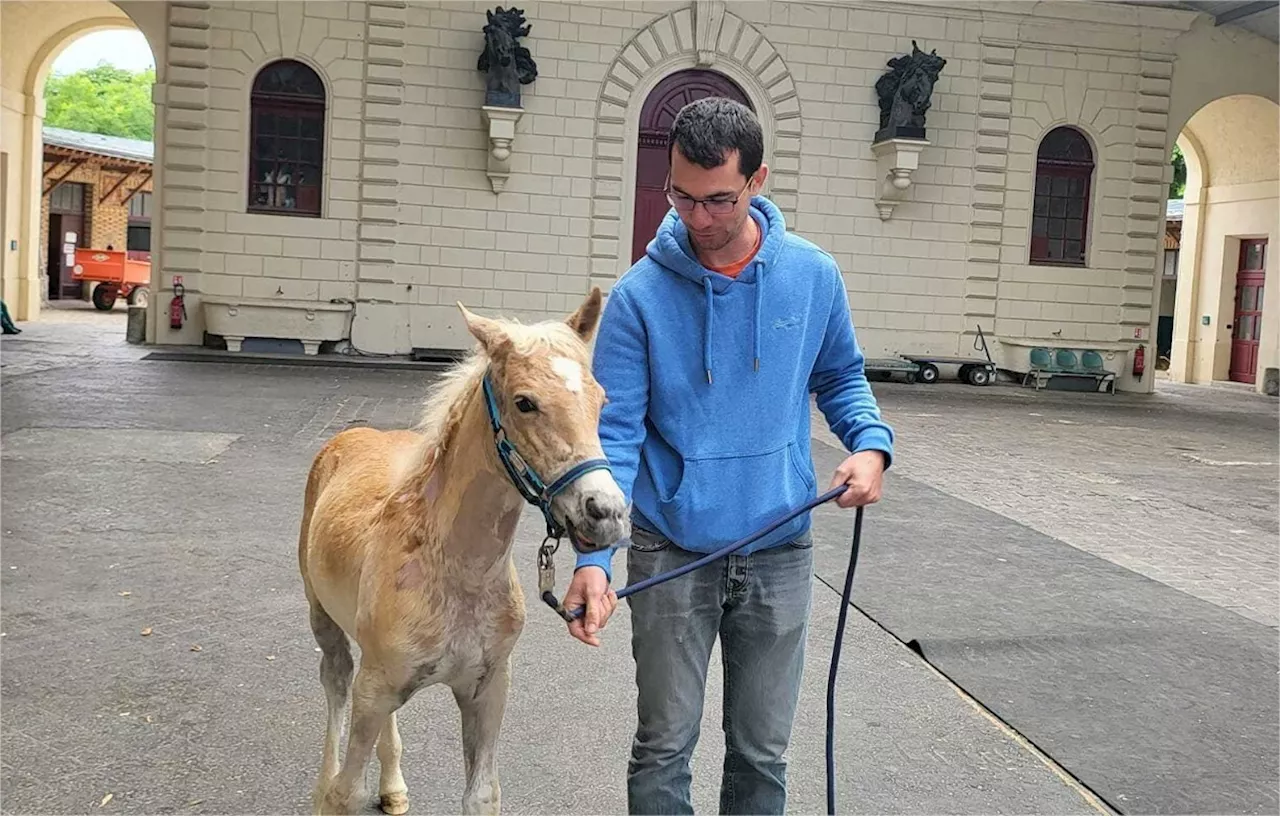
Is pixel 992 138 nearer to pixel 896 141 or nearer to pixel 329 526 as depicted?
pixel 896 141

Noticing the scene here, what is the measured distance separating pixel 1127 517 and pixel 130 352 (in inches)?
623

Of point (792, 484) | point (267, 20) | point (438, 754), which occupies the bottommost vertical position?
point (438, 754)

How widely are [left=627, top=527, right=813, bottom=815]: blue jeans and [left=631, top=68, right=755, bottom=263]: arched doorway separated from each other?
1888 centimetres

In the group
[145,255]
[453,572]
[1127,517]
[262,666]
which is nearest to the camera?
[453,572]

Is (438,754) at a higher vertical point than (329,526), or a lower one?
lower

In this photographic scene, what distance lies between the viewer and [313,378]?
16.6 meters

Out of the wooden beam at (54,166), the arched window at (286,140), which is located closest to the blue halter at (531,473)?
the arched window at (286,140)

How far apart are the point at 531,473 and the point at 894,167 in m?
20.2

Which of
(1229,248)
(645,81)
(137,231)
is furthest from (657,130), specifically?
(137,231)

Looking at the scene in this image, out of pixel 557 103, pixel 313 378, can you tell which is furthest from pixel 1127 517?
pixel 557 103

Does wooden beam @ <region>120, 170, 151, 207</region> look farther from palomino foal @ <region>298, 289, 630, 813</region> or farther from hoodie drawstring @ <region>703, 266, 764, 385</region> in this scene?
hoodie drawstring @ <region>703, 266, 764, 385</region>

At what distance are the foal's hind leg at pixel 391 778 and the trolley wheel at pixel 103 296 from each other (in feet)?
115

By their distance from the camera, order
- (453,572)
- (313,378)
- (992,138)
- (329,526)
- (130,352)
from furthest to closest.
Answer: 1. (992,138)
2. (130,352)
3. (313,378)
4. (329,526)
5. (453,572)

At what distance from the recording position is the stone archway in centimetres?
2123
